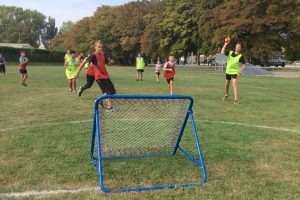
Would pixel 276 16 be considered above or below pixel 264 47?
above

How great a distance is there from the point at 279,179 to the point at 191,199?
151cm

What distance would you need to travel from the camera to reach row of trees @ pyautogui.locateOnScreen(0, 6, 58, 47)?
145 meters

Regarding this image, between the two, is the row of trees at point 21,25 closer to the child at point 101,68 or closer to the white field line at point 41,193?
the child at point 101,68

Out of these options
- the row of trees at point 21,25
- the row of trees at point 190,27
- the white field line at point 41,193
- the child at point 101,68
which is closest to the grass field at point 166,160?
the white field line at point 41,193

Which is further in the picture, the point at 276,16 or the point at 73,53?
the point at 276,16

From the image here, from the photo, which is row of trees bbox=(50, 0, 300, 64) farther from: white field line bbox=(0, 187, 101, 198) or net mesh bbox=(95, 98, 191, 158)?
white field line bbox=(0, 187, 101, 198)

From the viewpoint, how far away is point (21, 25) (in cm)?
14750

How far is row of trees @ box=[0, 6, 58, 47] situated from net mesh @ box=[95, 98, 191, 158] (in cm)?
14893

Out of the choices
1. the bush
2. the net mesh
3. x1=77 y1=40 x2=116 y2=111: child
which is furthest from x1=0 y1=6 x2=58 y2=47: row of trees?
the net mesh

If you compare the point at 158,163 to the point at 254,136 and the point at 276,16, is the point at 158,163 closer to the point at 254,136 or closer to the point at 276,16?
the point at 254,136

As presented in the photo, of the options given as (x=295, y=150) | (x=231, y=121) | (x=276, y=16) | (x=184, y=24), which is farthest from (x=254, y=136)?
(x=184, y=24)

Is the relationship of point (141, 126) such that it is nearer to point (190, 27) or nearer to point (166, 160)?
point (166, 160)

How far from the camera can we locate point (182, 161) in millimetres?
5699

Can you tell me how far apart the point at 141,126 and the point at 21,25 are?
153729 mm
